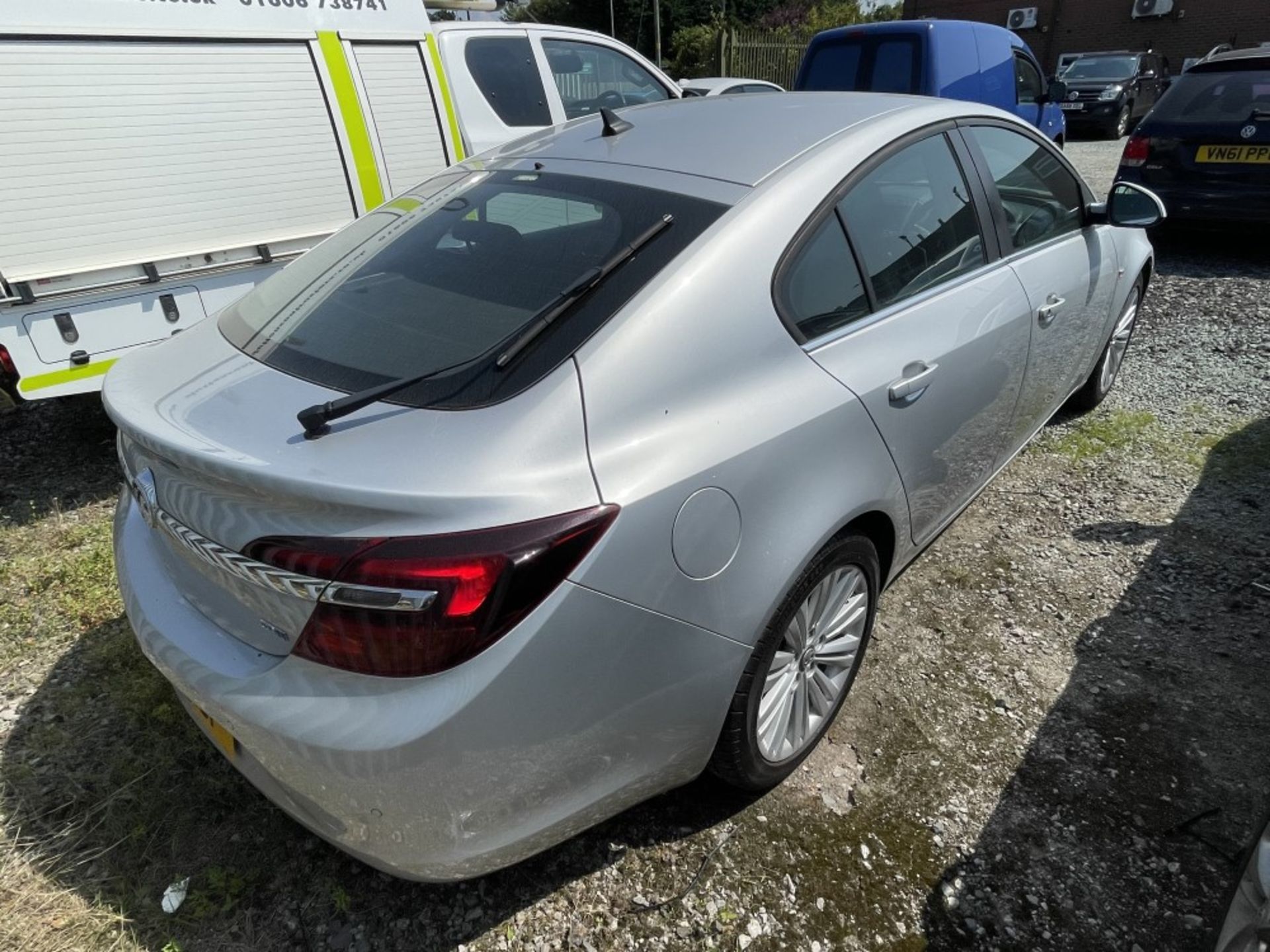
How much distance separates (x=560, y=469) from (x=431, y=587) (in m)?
0.31

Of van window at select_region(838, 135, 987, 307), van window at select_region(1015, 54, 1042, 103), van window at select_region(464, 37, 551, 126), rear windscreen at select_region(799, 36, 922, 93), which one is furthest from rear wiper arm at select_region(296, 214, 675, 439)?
van window at select_region(1015, 54, 1042, 103)

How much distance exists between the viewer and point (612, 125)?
2402 millimetres

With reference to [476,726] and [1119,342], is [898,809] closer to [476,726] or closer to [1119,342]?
[476,726]

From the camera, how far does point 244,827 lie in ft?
7.12

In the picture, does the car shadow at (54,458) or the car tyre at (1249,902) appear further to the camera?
the car shadow at (54,458)

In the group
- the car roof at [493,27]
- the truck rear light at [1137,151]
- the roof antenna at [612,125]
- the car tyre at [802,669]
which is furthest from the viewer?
the truck rear light at [1137,151]

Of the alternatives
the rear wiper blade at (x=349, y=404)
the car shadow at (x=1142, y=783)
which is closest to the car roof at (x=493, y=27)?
the rear wiper blade at (x=349, y=404)

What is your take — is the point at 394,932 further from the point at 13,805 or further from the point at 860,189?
the point at 860,189

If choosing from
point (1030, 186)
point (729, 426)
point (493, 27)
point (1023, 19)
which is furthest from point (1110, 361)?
point (1023, 19)

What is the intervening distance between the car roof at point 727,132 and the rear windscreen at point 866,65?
17.8 ft

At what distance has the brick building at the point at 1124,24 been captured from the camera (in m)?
19.7

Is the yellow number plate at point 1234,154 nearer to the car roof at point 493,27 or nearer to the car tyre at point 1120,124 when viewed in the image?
the car roof at point 493,27

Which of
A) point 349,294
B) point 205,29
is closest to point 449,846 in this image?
point 349,294

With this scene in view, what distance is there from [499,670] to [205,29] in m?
3.81
